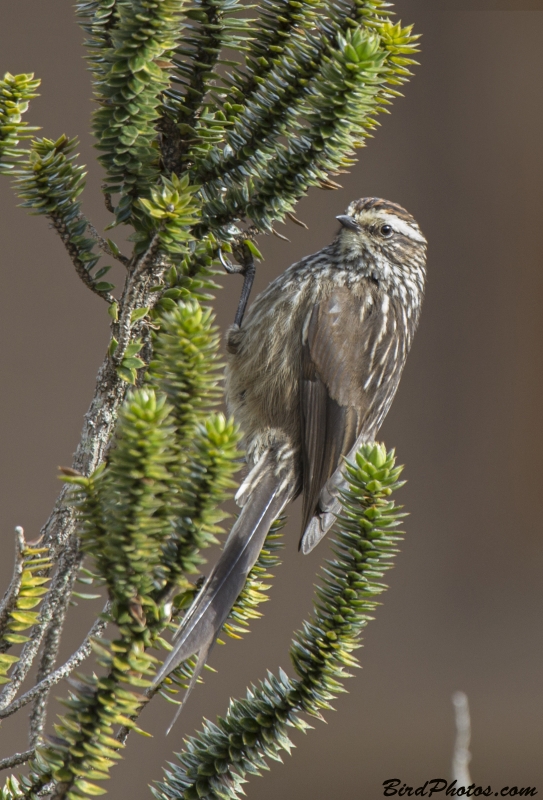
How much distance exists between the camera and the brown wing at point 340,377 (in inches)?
79.8

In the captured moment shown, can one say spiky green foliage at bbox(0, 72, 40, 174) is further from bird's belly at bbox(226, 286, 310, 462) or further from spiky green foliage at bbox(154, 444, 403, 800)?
bird's belly at bbox(226, 286, 310, 462)

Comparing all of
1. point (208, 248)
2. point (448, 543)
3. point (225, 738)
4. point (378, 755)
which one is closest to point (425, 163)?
point (448, 543)

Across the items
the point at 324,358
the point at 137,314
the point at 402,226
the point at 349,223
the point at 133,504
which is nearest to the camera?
the point at 133,504

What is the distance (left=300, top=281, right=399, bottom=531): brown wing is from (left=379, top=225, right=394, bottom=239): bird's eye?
202 millimetres

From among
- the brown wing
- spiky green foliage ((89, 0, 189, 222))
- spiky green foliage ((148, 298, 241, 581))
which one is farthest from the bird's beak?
spiky green foliage ((148, 298, 241, 581))

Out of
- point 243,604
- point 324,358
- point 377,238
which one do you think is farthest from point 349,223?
point 243,604

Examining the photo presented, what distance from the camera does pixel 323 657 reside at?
104 centimetres

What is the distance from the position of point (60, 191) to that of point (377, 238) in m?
1.47

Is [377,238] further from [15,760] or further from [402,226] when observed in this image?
[15,760]

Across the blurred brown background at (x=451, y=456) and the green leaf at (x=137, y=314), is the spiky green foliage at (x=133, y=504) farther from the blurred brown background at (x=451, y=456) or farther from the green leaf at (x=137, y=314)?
the blurred brown background at (x=451, y=456)

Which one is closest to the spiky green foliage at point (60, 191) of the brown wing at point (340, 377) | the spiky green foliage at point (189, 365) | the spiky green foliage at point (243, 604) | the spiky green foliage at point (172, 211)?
the spiky green foliage at point (172, 211)

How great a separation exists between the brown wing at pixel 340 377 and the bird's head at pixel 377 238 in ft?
0.37

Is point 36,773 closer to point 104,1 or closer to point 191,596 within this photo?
point 191,596

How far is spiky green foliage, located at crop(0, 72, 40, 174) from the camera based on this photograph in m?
0.96
